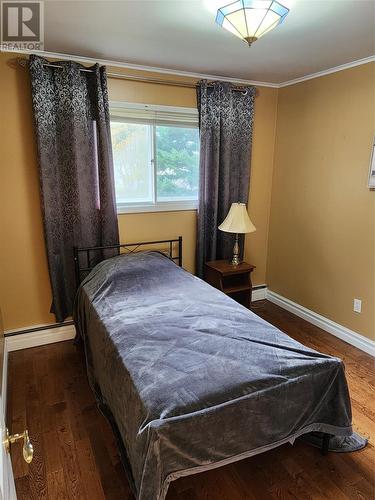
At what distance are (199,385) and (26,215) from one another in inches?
79.8

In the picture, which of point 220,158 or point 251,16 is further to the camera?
point 220,158

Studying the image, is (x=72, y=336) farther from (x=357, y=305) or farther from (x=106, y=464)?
(x=357, y=305)

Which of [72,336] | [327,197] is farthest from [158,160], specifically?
[72,336]

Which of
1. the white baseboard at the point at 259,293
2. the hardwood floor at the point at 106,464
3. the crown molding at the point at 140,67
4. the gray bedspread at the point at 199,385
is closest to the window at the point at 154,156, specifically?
the crown molding at the point at 140,67

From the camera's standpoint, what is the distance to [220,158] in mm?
3221

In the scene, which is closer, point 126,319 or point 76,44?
point 126,319

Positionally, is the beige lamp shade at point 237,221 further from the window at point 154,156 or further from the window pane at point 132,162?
the window pane at point 132,162

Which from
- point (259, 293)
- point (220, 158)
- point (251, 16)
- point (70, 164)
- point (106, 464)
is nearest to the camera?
point (251, 16)

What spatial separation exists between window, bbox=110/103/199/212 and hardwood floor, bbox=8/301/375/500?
1.65 meters

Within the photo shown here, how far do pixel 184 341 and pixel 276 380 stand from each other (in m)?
0.52

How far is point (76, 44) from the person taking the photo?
2301 mm

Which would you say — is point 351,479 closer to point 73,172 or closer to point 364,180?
point 364,180

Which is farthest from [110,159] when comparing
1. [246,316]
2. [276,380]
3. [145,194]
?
[276,380]

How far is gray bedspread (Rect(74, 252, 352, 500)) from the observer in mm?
1347
